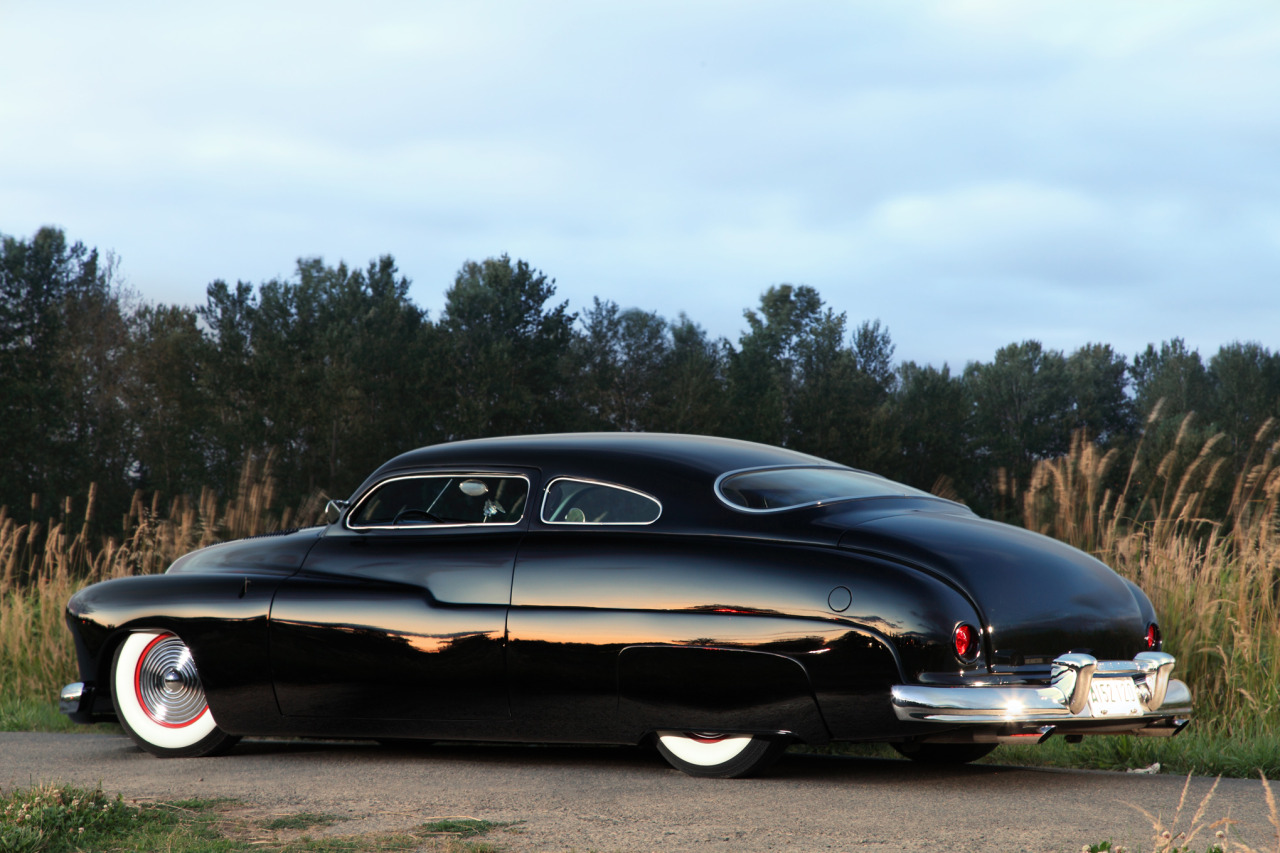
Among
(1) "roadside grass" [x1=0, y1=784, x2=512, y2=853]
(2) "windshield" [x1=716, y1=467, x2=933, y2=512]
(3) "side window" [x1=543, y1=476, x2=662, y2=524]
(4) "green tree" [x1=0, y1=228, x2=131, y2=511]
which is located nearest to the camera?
(1) "roadside grass" [x1=0, y1=784, x2=512, y2=853]

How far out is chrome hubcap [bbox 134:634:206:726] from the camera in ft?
20.3

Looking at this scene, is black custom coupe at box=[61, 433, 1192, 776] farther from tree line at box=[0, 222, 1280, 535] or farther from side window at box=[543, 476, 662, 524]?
tree line at box=[0, 222, 1280, 535]

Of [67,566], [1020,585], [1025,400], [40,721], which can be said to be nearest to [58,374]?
[67,566]

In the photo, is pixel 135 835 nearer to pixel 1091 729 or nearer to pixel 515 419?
pixel 1091 729

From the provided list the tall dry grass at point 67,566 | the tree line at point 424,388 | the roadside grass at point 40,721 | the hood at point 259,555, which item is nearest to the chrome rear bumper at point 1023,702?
the hood at point 259,555

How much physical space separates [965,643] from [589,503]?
1.74 meters

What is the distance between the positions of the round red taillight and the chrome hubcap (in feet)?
11.8

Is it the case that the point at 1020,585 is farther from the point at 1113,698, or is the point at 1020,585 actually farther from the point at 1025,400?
the point at 1025,400

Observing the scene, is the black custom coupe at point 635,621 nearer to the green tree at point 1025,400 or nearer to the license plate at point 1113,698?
the license plate at point 1113,698

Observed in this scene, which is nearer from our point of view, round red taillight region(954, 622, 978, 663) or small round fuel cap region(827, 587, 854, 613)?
round red taillight region(954, 622, 978, 663)

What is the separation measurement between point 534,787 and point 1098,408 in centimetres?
7106

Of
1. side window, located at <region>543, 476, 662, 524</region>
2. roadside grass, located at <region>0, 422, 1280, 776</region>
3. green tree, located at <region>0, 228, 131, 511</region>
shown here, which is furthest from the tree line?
side window, located at <region>543, 476, 662, 524</region>

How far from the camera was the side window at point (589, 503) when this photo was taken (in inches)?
214

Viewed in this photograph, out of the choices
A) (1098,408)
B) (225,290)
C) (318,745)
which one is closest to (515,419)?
(225,290)
